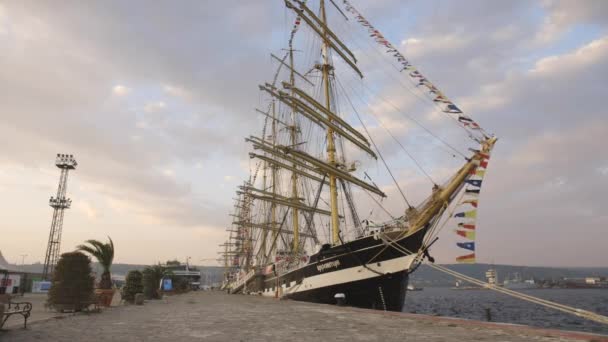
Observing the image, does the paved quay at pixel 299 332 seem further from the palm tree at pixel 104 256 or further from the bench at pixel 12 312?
the palm tree at pixel 104 256

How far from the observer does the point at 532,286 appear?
154125 millimetres

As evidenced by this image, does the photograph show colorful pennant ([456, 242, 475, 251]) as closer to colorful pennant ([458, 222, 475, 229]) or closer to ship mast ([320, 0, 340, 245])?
colorful pennant ([458, 222, 475, 229])

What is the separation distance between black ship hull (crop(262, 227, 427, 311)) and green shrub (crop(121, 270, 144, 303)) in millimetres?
11199

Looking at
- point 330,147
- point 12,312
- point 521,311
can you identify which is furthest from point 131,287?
point 521,311

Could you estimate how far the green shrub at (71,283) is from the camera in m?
13.2

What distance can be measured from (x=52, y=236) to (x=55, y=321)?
44.8 metres

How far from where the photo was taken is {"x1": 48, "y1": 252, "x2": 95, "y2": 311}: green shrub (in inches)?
521

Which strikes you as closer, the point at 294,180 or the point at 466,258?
the point at 466,258

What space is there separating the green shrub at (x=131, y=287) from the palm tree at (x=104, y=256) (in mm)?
2296

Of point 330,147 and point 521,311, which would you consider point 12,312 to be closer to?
point 330,147

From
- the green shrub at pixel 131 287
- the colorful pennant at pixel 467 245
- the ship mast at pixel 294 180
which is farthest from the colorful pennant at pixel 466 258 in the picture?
the ship mast at pixel 294 180

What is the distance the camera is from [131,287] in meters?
21.3

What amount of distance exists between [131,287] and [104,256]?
302 cm

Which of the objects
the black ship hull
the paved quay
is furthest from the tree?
the paved quay
